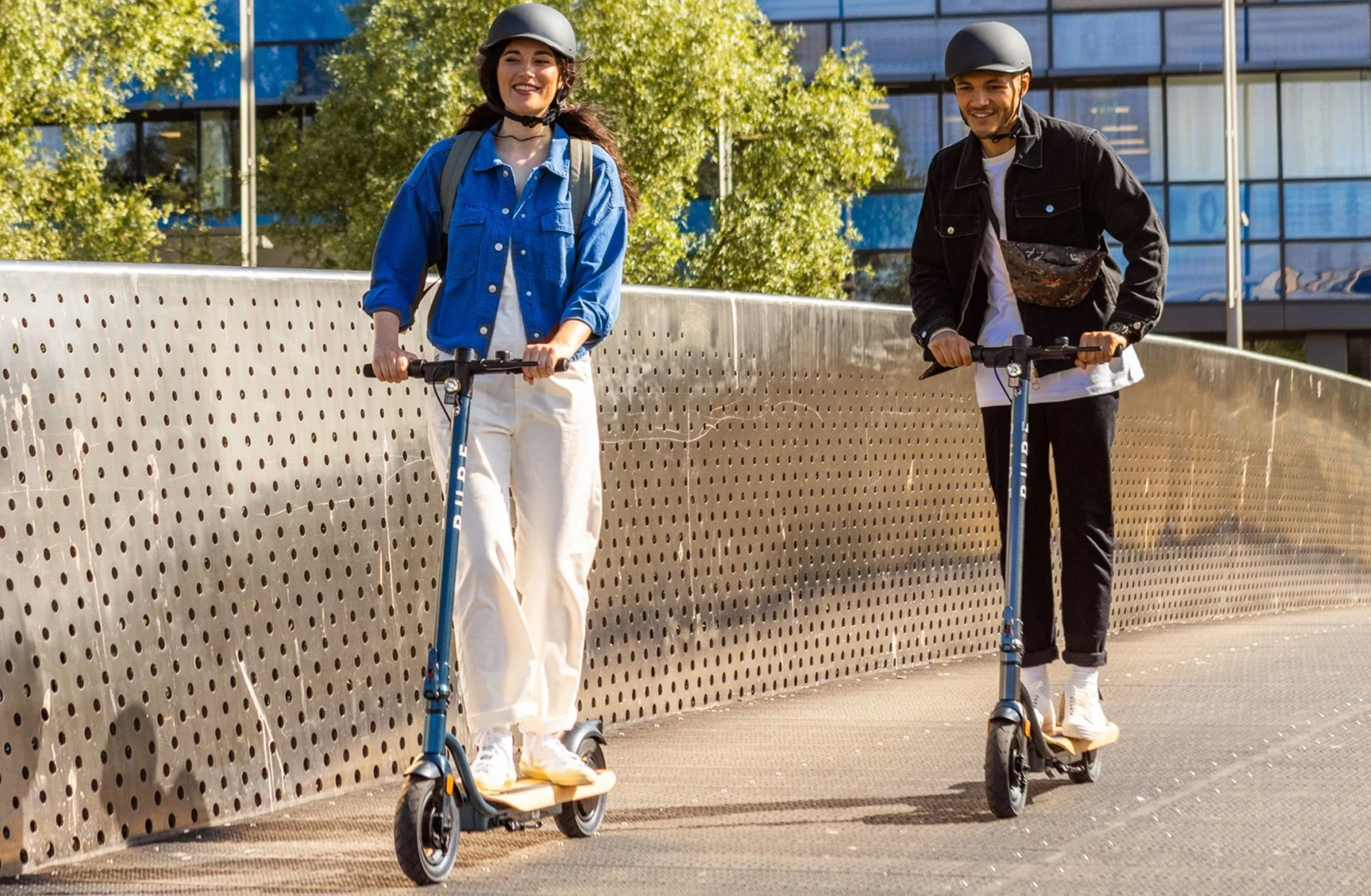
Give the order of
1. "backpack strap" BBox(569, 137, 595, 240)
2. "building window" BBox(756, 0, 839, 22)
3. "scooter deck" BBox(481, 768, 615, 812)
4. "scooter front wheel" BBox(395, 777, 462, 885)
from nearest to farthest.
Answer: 1. "scooter front wheel" BBox(395, 777, 462, 885)
2. "scooter deck" BBox(481, 768, 615, 812)
3. "backpack strap" BBox(569, 137, 595, 240)
4. "building window" BBox(756, 0, 839, 22)

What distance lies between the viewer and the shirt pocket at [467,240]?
4.82 metres

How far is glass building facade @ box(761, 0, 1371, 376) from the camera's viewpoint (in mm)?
36812

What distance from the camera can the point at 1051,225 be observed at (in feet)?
18.1

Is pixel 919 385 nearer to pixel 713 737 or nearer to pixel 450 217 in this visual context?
pixel 713 737

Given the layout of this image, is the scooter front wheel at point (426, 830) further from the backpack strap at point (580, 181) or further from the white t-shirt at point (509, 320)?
the backpack strap at point (580, 181)

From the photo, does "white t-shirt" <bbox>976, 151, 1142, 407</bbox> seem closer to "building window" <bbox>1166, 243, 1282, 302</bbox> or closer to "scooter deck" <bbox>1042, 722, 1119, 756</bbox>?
"scooter deck" <bbox>1042, 722, 1119, 756</bbox>

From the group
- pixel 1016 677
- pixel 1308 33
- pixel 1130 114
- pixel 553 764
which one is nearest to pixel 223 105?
pixel 1130 114

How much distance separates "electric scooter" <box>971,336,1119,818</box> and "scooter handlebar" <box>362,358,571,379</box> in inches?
53.9

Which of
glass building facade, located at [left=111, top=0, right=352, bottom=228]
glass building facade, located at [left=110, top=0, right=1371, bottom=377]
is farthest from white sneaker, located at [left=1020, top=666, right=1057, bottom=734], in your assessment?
glass building facade, located at [left=111, top=0, right=352, bottom=228]

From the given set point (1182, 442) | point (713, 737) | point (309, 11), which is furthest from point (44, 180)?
point (713, 737)

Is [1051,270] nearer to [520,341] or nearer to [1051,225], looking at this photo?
[1051,225]

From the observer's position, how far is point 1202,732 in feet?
21.6

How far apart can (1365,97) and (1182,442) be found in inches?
1140

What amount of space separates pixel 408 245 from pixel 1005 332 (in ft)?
5.77
